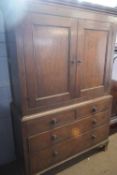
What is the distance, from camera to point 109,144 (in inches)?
82.9

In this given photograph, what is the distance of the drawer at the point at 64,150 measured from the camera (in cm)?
141

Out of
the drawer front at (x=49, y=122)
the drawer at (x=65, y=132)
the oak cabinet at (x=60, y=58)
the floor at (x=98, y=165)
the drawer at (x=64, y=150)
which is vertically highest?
the oak cabinet at (x=60, y=58)

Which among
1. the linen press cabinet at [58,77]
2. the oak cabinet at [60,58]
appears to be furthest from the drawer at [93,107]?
the oak cabinet at [60,58]

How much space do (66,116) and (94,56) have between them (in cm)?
66

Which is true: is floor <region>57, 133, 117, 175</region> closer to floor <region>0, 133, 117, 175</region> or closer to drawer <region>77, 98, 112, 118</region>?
floor <region>0, 133, 117, 175</region>

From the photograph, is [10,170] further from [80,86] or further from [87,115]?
[80,86]

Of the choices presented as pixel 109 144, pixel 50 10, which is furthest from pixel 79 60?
pixel 109 144

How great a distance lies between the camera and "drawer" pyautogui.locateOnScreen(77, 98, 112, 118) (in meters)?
1.55

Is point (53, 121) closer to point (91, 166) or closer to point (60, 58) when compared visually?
point (60, 58)

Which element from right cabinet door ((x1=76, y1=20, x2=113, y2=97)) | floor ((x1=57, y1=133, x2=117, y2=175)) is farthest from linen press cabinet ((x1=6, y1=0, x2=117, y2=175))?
floor ((x1=57, y1=133, x2=117, y2=175))

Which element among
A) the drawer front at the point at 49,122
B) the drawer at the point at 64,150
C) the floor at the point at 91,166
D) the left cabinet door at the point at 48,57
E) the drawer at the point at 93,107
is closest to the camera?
the left cabinet door at the point at 48,57

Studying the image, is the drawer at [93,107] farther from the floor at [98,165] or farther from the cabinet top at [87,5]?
the cabinet top at [87,5]

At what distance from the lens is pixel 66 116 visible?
4.77ft

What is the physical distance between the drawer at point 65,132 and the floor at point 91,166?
0.45 m
